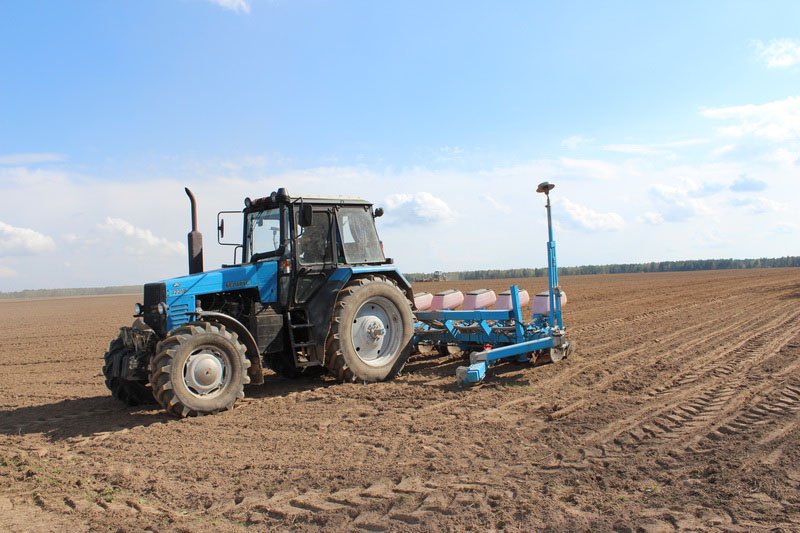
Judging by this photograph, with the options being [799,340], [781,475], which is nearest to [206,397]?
[781,475]

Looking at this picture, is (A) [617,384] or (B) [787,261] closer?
(A) [617,384]

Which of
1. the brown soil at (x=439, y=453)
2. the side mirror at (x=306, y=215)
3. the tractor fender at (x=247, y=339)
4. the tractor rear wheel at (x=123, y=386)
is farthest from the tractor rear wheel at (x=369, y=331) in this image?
the tractor rear wheel at (x=123, y=386)

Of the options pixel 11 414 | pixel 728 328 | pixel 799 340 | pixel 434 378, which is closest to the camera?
pixel 11 414

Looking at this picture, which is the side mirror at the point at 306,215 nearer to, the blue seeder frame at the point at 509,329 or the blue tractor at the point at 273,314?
the blue tractor at the point at 273,314

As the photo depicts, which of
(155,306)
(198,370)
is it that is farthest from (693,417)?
(155,306)

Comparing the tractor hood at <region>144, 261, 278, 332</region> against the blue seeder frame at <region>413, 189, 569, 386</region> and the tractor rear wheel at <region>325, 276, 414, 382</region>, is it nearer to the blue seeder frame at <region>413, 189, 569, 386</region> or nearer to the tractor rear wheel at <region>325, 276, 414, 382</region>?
the tractor rear wheel at <region>325, 276, 414, 382</region>

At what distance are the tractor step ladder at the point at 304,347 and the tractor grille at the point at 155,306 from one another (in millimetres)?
1436

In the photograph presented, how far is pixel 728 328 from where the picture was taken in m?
11.0

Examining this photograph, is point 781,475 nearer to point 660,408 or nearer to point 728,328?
point 660,408

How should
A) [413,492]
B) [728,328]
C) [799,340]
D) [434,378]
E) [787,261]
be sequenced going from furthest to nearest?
[787,261]
[728,328]
[799,340]
[434,378]
[413,492]

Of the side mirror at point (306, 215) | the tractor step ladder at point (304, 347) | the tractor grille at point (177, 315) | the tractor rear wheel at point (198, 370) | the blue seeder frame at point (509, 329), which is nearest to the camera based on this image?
the tractor rear wheel at point (198, 370)

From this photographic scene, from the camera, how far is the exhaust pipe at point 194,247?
277 inches

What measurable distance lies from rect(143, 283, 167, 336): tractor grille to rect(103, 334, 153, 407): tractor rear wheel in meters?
0.40

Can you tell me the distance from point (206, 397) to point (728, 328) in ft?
32.5
